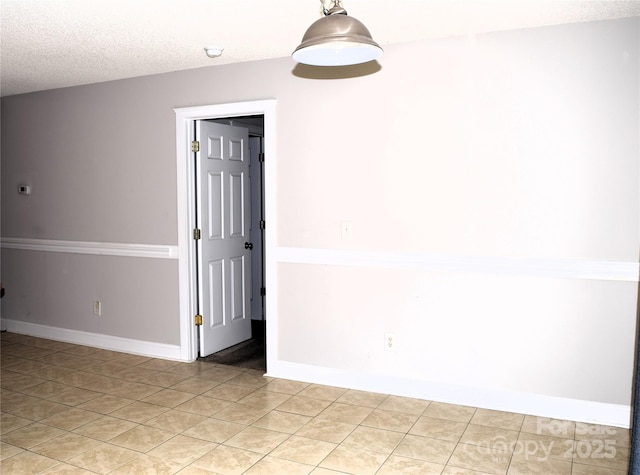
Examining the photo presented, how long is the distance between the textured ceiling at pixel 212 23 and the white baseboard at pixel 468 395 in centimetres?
224

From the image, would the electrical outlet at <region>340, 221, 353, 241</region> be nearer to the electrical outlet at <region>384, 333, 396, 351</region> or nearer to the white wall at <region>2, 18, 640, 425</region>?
the white wall at <region>2, 18, 640, 425</region>

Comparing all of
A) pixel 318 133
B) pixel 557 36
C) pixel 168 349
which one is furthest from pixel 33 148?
pixel 557 36

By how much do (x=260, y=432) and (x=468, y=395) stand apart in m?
1.39

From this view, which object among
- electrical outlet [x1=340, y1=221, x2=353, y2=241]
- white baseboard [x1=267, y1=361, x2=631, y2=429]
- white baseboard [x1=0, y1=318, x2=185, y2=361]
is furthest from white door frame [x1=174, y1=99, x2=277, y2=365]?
electrical outlet [x1=340, y1=221, x2=353, y2=241]

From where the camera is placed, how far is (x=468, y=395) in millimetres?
3699

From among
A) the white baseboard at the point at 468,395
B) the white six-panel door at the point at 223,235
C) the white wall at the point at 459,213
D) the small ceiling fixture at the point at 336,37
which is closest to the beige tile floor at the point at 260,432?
the white baseboard at the point at 468,395

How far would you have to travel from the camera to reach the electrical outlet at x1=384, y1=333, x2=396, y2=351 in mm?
3898

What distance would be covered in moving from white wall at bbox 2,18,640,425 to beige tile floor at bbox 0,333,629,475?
249 millimetres

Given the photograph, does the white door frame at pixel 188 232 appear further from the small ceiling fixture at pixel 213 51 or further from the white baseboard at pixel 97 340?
the small ceiling fixture at pixel 213 51

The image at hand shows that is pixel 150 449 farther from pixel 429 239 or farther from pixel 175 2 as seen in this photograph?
pixel 175 2

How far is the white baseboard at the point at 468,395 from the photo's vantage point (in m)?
3.40

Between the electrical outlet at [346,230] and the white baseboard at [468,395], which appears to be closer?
the white baseboard at [468,395]

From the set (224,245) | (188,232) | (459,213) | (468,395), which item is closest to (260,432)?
(468,395)

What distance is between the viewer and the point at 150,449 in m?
3.13
